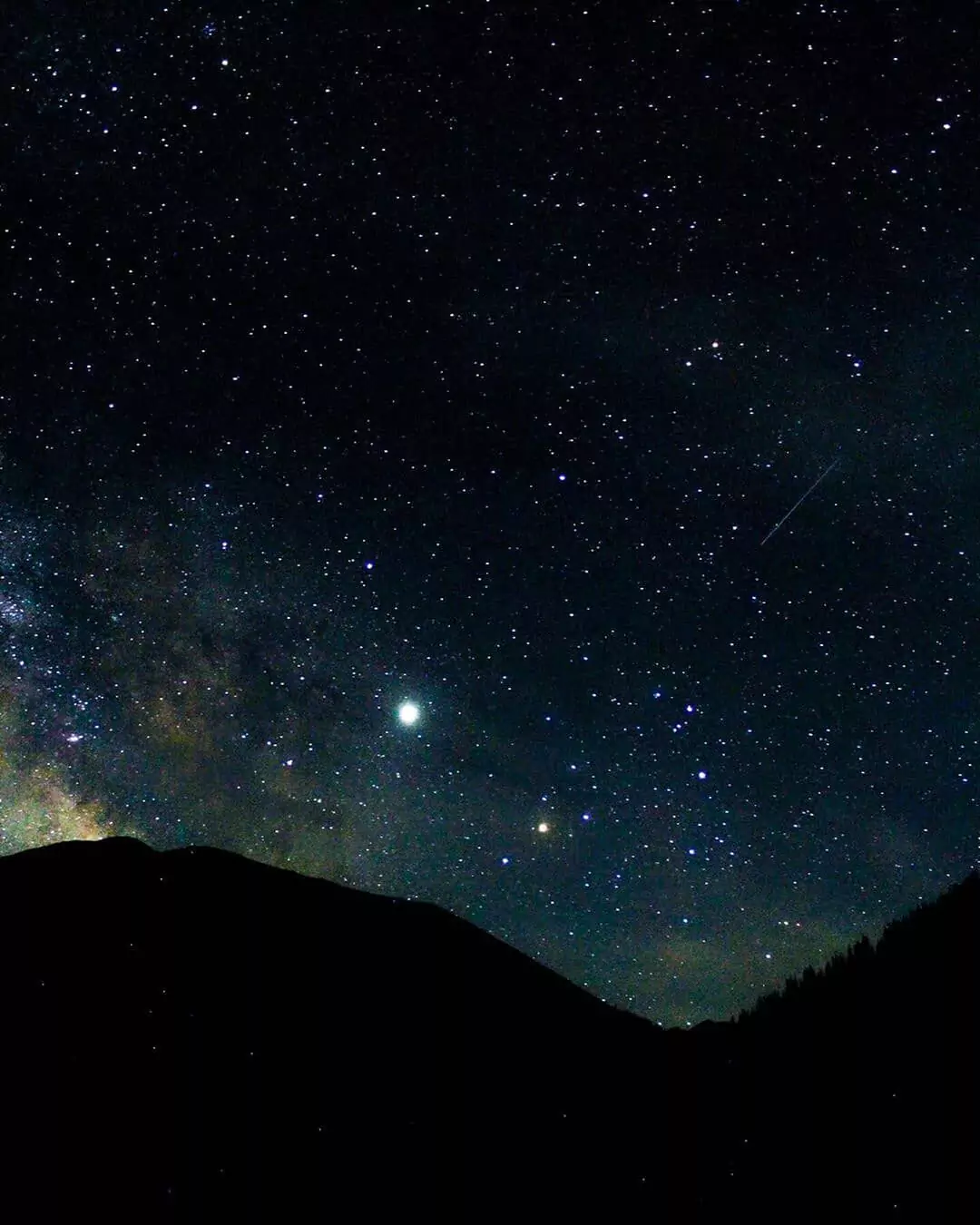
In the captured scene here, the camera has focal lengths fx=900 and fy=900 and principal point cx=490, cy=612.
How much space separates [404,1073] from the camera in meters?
24.3

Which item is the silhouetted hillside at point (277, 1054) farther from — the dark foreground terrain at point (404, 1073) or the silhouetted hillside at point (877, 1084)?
the silhouetted hillside at point (877, 1084)

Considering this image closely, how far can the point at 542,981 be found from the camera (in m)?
31.9

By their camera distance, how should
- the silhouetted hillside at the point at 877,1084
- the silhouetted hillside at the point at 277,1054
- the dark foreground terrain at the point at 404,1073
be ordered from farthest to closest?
the silhouetted hillside at the point at 277,1054 → the dark foreground terrain at the point at 404,1073 → the silhouetted hillside at the point at 877,1084

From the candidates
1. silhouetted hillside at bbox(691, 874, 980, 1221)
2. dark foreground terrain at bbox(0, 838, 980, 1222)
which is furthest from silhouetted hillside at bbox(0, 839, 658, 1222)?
silhouetted hillside at bbox(691, 874, 980, 1221)

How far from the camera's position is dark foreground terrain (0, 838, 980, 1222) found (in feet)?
53.8

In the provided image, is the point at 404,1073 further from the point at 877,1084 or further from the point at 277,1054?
the point at 877,1084

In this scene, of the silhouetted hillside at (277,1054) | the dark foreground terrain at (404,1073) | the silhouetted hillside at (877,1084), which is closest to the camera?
the silhouetted hillside at (877,1084)

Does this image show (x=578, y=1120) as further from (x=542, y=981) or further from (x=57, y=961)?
(x=57, y=961)

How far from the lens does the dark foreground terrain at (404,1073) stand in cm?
1641

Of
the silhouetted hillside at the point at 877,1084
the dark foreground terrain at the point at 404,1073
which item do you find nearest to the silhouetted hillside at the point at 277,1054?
the dark foreground terrain at the point at 404,1073

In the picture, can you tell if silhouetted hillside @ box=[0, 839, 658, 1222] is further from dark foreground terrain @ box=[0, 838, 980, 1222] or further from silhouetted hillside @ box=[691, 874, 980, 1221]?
silhouetted hillside @ box=[691, 874, 980, 1221]

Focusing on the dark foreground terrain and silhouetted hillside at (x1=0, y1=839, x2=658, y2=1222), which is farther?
silhouetted hillside at (x1=0, y1=839, x2=658, y2=1222)

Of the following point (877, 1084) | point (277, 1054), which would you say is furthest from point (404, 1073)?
point (877, 1084)

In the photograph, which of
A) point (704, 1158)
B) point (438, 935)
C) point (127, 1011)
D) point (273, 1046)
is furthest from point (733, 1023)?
point (127, 1011)
